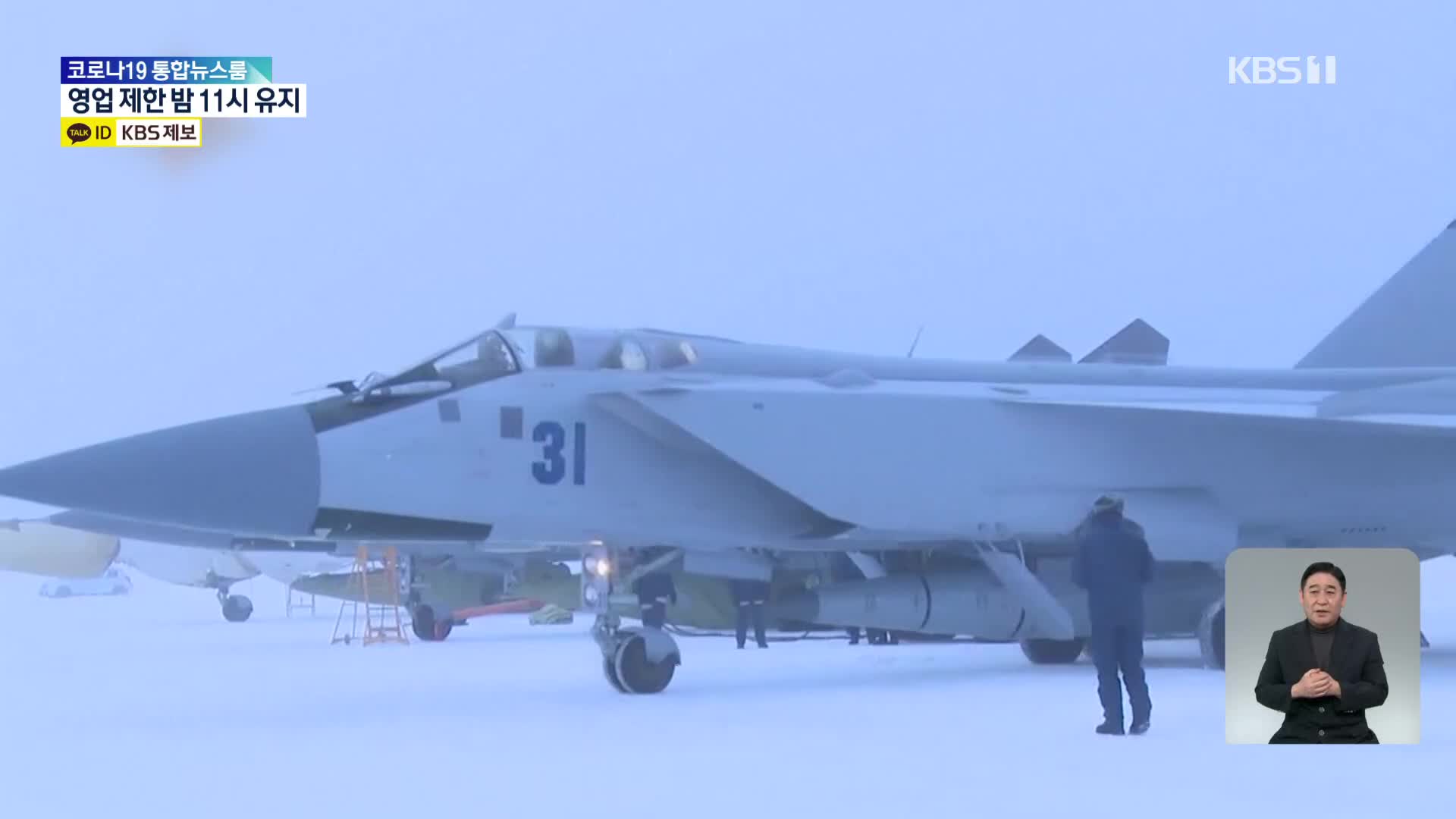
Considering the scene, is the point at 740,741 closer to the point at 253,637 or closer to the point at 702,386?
the point at 702,386

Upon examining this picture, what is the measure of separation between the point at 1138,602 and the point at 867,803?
2.51m

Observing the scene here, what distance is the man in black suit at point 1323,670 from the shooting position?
17.4 feet

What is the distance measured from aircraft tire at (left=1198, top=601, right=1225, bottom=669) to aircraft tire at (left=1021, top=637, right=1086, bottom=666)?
1314 millimetres

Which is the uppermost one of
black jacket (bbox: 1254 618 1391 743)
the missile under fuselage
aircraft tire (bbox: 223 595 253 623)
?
black jacket (bbox: 1254 618 1391 743)

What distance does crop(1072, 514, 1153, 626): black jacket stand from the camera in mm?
7156

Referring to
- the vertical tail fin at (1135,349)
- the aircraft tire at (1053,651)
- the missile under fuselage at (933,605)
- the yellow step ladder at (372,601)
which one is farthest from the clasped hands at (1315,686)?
the yellow step ladder at (372,601)

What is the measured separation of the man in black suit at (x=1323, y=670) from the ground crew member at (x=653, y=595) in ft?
16.4

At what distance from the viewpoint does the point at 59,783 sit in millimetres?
5875

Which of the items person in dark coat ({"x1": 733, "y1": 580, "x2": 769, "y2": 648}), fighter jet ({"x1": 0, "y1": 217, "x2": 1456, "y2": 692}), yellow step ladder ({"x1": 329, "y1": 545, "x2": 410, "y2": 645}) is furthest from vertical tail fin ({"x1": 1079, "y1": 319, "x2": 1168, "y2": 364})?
yellow step ladder ({"x1": 329, "y1": 545, "x2": 410, "y2": 645})

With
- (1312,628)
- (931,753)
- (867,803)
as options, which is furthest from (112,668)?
(1312,628)

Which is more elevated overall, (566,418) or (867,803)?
(566,418)

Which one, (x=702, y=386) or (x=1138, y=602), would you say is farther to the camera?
(x=702, y=386)

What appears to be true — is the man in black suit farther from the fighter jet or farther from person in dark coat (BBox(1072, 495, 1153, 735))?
the fighter jet

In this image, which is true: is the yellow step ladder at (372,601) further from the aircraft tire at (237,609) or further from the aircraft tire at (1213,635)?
the aircraft tire at (1213,635)
